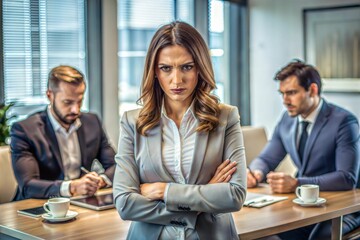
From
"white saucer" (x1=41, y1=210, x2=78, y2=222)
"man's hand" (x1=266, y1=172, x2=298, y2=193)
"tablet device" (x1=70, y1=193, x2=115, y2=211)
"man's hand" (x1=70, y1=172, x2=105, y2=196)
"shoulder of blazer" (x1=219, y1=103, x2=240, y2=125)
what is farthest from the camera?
"man's hand" (x1=266, y1=172, x2=298, y2=193)

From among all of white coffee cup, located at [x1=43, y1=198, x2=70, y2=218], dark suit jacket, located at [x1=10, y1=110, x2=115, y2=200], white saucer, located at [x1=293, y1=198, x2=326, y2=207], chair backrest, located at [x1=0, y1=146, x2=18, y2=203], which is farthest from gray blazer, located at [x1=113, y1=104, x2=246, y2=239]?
chair backrest, located at [x1=0, y1=146, x2=18, y2=203]

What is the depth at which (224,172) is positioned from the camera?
2178 millimetres

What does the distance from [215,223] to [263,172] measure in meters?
1.42

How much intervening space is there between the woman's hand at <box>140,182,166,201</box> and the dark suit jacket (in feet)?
2.99

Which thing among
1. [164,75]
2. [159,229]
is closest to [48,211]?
[159,229]

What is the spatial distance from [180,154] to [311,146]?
4.61ft

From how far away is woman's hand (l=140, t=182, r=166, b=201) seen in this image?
2.17 metres

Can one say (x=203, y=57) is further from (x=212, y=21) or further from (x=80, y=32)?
(x=212, y=21)

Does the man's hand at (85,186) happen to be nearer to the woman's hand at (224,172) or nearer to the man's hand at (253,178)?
the man's hand at (253,178)

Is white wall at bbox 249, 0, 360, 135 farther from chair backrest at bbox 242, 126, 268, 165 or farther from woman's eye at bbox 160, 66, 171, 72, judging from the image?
woman's eye at bbox 160, 66, 171, 72

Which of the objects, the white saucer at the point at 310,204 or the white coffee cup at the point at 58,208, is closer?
the white coffee cup at the point at 58,208

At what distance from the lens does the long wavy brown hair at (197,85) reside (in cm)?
222

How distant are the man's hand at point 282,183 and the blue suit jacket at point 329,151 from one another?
0.19 ft

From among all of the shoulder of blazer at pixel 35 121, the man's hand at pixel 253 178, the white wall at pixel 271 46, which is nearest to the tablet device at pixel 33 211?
the shoulder of blazer at pixel 35 121
